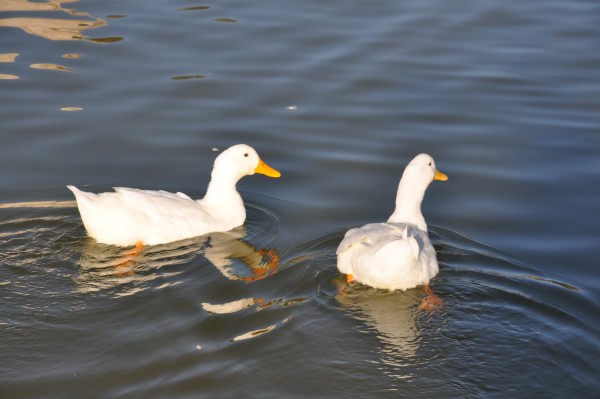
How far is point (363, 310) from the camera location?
325 inches

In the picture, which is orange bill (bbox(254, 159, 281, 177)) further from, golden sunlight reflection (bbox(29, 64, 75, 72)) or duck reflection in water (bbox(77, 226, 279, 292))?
golden sunlight reflection (bbox(29, 64, 75, 72))

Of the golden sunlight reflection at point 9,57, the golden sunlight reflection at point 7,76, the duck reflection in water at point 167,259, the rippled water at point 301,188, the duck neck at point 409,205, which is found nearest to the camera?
the rippled water at point 301,188

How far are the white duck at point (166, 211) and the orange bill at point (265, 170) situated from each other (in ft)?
0.32

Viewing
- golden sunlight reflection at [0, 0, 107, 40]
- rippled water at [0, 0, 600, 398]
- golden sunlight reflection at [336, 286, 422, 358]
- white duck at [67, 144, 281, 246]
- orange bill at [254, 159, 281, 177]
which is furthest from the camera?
golden sunlight reflection at [0, 0, 107, 40]

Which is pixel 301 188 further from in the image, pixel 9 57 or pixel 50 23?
pixel 50 23

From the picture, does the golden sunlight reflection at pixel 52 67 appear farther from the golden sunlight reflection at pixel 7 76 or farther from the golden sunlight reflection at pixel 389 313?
the golden sunlight reflection at pixel 389 313

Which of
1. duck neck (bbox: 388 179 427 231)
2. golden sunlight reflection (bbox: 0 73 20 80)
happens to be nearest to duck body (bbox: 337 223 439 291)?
duck neck (bbox: 388 179 427 231)

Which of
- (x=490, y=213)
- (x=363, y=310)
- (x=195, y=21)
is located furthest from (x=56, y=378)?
(x=195, y=21)

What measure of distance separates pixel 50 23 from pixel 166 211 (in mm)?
7004

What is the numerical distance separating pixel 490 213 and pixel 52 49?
23.8 feet

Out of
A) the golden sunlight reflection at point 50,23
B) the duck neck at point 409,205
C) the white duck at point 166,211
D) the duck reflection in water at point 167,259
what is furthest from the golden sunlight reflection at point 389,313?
the golden sunlight reflection at point 50,23

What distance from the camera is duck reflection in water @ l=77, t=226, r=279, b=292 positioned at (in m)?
8.65

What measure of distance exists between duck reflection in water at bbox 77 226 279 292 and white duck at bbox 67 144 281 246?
0.34 feet

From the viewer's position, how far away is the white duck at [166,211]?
920cm
